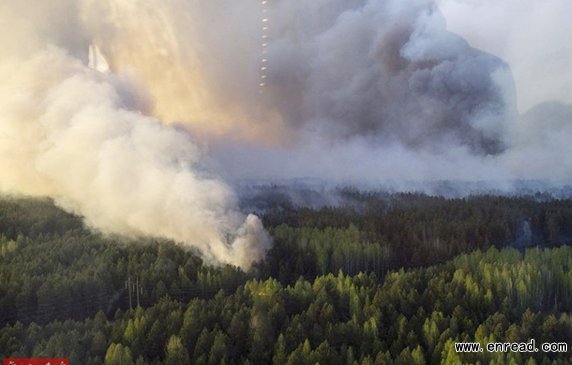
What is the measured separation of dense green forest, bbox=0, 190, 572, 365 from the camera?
895 centimetres

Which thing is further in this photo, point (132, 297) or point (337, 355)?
point (132, 297)

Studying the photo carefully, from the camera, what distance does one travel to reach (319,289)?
1152cm

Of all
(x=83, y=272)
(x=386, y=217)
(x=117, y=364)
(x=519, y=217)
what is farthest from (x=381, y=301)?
(x=83, y=272)

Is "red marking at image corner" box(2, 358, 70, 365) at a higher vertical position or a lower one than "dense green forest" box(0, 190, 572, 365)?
lower

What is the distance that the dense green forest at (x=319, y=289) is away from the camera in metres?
8.95

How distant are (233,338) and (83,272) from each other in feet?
13.6

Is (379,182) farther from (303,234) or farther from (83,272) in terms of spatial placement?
(83,272)

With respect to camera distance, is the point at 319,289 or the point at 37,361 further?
the point at 319,289

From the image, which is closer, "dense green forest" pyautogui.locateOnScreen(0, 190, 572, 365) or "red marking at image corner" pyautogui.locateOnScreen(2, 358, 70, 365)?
"red marking at image corner" pyautogui.locateOnScreen(2, 358, 70, 365)

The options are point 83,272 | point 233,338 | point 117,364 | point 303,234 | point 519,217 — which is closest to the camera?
point 117,364

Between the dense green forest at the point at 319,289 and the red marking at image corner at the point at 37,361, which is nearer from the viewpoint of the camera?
the red marking at image corner at the point at 37,361

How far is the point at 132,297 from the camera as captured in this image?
11.2m

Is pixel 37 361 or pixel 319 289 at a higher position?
pixel 319 289

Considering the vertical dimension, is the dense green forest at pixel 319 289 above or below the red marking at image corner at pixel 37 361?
above
